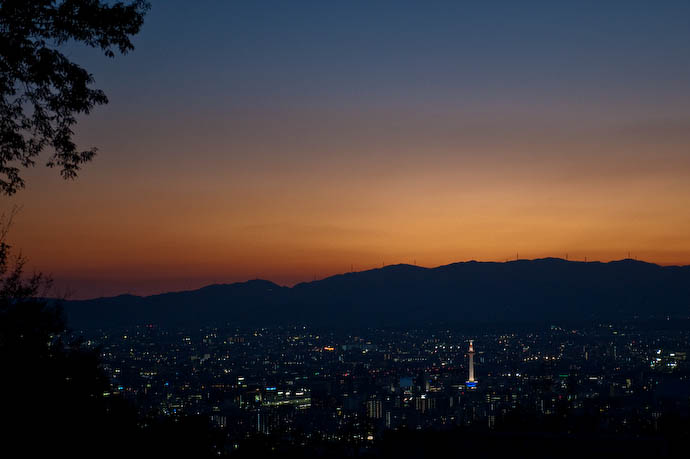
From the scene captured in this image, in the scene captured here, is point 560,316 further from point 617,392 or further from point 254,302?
point 617,392

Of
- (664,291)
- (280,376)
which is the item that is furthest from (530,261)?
(280,376)

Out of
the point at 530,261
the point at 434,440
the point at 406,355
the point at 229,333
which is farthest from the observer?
the point at 530,261

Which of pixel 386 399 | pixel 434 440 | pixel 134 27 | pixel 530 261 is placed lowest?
pixel 386 399

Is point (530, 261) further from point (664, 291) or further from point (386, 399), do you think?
point (386, 399)

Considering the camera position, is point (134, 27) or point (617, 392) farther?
point (617, 392)

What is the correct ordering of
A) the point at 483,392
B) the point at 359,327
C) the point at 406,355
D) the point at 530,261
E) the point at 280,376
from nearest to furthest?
the point at 483,392 → the point at 280,376 → the point at 406,355 → the point at 359,327 → the point at 530,261

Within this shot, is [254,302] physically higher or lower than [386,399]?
higher
